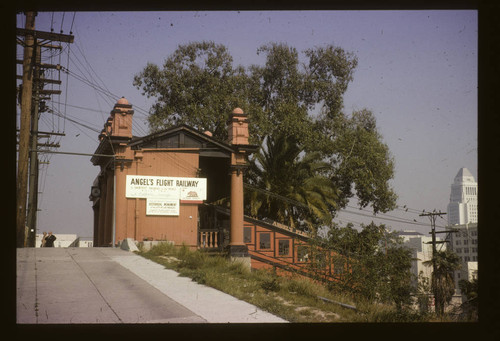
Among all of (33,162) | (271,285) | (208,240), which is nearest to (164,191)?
(208,240)

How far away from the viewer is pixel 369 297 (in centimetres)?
1154

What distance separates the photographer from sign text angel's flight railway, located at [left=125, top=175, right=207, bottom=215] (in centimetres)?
2002

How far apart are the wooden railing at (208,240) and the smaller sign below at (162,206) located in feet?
5.47

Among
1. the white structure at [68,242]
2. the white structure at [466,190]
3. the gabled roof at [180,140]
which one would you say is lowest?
the white structure at [68,242]

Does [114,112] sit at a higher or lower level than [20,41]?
lower

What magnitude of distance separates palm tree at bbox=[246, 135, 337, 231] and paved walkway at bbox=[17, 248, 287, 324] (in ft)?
39.8

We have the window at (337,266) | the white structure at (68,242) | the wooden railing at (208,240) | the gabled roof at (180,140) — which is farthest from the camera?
the white structure at (68,242)

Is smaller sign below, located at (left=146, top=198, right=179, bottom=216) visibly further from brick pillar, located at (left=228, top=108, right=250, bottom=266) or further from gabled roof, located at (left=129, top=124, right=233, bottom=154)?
brick pillar, located at (left=228, top=108, right=250, bottom=266)

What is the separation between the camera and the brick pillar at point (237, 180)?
20828 mm

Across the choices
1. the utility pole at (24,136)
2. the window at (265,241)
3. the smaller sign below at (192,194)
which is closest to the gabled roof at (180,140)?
the smaller sign below at (192,194)

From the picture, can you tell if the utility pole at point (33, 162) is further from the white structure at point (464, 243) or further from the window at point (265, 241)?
the white structure at point (464, 243)
